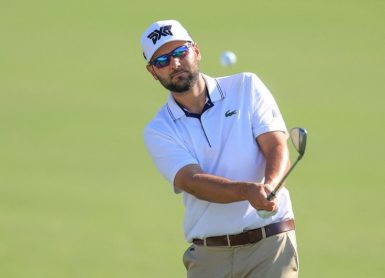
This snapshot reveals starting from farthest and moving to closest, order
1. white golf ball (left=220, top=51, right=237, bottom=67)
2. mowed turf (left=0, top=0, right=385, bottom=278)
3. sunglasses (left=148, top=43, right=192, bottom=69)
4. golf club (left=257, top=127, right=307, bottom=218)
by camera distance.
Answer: white golf ball (left=220, top=51, right=237, bottom=67) → mowed turf (left=0, top=0, right=385, bottom=278) → sunglasses (left=148, top=43, right=192, bottom=69) → golf club (left=257, top=127, right=307, bottom=218)

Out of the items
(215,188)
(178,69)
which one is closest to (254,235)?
(215,188)

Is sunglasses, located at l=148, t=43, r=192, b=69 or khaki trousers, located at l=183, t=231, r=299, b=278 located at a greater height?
sunglasses, located at l=148, t=43, r=192, b=69

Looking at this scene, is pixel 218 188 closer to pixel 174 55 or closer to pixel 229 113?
pixel 229 113

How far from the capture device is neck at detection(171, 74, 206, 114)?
5.61m

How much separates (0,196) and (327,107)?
3.70 meters

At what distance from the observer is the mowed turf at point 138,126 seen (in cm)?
867

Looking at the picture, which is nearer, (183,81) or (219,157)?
(219,157)

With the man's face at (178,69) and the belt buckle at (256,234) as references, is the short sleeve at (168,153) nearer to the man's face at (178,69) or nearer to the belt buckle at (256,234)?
the man's face at (178,69)

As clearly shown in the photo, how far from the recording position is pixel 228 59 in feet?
38.2

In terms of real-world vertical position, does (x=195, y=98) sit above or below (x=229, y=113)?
above

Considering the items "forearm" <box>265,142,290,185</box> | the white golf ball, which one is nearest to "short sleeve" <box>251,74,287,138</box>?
"forearm" <box>265,142,290,185</box>

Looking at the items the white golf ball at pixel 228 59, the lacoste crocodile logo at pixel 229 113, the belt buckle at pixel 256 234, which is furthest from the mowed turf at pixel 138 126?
the lacoste crocodile logo at pixel 229 113

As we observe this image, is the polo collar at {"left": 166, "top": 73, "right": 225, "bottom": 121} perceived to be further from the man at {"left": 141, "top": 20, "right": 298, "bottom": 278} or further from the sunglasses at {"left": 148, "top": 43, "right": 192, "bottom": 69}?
the sunglasses at {"left": 148, "top": 43, "right": 192, "bottom": 69}

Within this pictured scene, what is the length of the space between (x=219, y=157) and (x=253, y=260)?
21.8 inches
